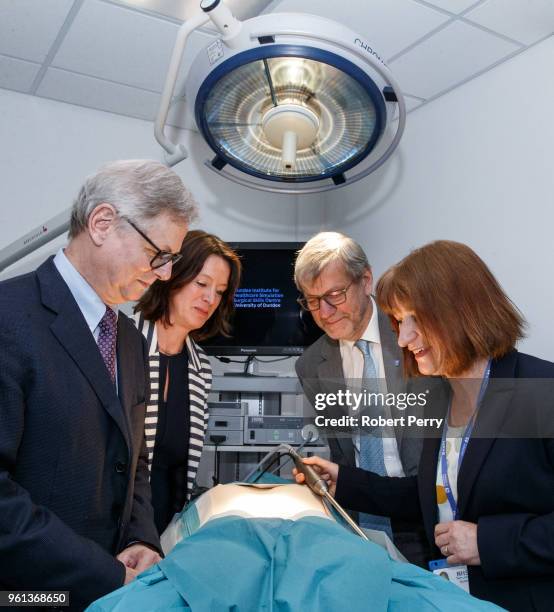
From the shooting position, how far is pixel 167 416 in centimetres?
182

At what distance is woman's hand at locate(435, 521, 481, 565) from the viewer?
1.13 m

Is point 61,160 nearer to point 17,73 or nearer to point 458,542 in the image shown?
point 17,73

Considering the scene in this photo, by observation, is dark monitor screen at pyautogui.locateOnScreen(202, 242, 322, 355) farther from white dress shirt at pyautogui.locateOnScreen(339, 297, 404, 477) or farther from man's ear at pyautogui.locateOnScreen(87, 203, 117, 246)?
man's ear at pyautogui.locateOnScreen(87, 203, 117, 246)

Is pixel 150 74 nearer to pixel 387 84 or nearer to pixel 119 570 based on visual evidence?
pixel 387 84

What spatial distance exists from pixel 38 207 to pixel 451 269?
2.07 m

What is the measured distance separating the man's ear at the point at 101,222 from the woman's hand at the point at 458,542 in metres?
0.88

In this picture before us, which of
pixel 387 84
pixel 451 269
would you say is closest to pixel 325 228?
pixel 451 269

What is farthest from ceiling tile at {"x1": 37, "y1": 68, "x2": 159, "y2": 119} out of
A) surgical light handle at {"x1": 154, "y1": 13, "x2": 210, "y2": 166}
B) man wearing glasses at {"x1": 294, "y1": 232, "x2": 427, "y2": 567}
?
surgical light handle at {"x1": 154, "y1": 13, "x2": 210, "y2": 166}

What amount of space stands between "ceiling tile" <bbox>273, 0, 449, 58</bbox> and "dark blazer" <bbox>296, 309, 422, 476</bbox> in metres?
1.00

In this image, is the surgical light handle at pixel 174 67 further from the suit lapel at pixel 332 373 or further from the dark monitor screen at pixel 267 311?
the dark monitor screen at pixel 267 311

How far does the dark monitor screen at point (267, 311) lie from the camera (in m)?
2.67

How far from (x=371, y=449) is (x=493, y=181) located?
4.15 ft

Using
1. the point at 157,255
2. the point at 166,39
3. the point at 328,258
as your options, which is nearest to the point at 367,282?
the point at 328,258

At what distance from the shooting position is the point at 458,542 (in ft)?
3.77
